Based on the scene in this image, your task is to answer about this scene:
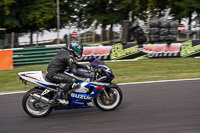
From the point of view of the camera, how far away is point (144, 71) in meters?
12.4

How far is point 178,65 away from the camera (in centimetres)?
1363

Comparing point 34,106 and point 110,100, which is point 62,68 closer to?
point 34,106

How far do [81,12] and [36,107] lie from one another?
77.5ft

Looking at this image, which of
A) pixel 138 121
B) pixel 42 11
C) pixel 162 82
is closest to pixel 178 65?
pixel 162 82

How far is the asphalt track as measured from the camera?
5344mm

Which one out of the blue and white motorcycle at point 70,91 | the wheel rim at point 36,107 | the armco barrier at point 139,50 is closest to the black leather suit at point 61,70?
the blue and white motorcycle at point 70,91

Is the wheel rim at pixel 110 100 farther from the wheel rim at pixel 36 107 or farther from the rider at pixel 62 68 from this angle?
the wheel rim at pixel 36 107

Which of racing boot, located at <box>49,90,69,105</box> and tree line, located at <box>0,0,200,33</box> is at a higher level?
tree line, located at <box>0,0,200,33</box>

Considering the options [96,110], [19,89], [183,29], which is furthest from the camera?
[183,29]

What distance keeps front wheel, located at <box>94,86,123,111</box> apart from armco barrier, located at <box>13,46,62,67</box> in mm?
9250

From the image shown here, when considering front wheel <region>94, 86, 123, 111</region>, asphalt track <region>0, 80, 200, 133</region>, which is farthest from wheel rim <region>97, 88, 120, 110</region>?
asphalt track <region>0, 80, 200, 133</region>

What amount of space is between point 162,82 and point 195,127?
465cm

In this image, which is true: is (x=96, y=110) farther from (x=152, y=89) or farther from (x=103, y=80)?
(x=152, y=89)

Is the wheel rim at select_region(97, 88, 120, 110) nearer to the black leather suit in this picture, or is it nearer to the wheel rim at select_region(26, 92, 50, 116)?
the black leather suit
